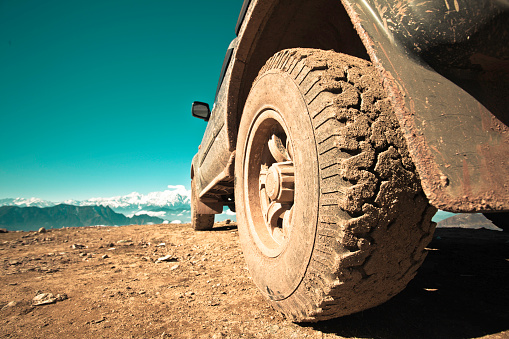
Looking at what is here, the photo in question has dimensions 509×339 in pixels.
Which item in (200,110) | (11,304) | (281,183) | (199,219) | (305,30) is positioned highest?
(200,110)

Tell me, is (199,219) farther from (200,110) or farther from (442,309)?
(442,309)

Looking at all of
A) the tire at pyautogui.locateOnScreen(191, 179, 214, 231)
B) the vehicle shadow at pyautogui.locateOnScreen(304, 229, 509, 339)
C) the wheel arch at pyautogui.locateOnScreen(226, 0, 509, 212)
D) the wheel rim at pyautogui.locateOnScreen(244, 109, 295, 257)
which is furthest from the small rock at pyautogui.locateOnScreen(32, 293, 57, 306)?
the tire at pyautogui.locateOnScreen(191, 179, 214, 231)

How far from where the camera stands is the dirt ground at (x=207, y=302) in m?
1.33

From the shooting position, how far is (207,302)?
5.77ft

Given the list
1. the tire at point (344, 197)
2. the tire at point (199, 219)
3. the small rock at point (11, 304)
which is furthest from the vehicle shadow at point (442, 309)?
the tire at point (199, 219)

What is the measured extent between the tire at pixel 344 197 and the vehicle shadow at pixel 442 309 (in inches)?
9.3

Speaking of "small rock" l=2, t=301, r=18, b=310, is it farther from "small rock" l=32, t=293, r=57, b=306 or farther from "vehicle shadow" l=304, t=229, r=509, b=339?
"vehicle shadow" l=304, t=229, r=509, b=339

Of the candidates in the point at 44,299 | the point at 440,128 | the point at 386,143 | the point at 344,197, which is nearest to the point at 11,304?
the point at 44,299

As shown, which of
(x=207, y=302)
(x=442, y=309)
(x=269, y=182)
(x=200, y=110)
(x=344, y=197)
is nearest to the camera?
(x=344, y=197)

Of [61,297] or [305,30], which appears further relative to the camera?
[61,297]

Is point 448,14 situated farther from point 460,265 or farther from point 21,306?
point 21,306

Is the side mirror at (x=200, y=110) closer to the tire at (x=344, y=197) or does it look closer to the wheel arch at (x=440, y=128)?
the tire at (x=344, y=197)

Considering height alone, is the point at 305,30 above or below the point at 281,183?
above

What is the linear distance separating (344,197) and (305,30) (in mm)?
1280
